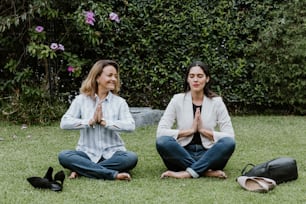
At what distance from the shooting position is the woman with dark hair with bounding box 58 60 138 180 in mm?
4609

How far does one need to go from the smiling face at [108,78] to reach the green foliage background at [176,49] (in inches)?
137

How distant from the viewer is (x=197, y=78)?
481 centimetres

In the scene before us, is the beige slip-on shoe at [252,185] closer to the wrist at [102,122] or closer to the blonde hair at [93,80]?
the wrist at [102,122]

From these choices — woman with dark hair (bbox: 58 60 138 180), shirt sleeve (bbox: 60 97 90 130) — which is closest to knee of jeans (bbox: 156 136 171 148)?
woman with dark hair (bbox: 58 60 138 180)

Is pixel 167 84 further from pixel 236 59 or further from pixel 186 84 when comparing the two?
pixel 186 84

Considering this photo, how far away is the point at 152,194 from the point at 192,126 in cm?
91

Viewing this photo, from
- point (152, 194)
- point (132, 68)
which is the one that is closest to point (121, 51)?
point (132, 68)

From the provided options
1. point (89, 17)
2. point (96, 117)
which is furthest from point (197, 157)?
point (89, 17)

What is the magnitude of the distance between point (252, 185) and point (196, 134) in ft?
2.76

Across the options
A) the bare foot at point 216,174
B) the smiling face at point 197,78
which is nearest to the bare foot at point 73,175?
the bare foot at point 216,174

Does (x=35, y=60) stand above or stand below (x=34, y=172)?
above

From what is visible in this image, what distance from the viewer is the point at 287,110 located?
9.03 m

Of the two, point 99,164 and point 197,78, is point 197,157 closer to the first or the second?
point 197,78

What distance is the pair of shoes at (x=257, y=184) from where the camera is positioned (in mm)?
4114
